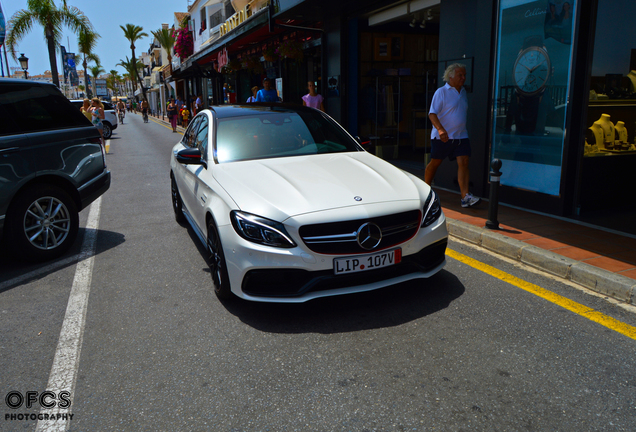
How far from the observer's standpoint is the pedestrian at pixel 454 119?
6488 mm

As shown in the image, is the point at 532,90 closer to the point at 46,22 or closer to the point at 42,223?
the point at 42,223

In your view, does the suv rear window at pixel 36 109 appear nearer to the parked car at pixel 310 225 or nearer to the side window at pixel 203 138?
the side window at pixel 203 138

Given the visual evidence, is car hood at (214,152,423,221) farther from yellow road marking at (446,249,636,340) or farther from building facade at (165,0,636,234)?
building facade at (165,0,636,234)

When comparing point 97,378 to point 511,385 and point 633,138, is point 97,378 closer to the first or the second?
point 511,385

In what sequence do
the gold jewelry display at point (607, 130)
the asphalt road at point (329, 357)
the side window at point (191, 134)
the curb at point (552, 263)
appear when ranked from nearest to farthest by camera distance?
the asphalt road at point (329, 357) < the curb at point (552, 263) < the side window at point (191, 134) < the gold jewelry display at point (607, 130)

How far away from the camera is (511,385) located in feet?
8.92

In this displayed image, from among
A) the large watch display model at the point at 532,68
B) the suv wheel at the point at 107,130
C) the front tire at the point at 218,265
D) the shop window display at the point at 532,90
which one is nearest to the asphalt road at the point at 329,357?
the front tire at the point at 218,265

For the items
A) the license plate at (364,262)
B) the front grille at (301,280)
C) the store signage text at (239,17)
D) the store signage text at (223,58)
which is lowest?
the front grille at (301,280)

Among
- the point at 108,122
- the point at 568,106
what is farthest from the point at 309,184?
the point at 108,122

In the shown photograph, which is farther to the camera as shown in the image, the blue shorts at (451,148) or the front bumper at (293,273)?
the blue shorts at (451,148)

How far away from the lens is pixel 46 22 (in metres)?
27.8

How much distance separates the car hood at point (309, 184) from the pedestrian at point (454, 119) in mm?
2350

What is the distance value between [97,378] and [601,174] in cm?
622

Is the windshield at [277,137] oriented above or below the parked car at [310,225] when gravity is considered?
above
